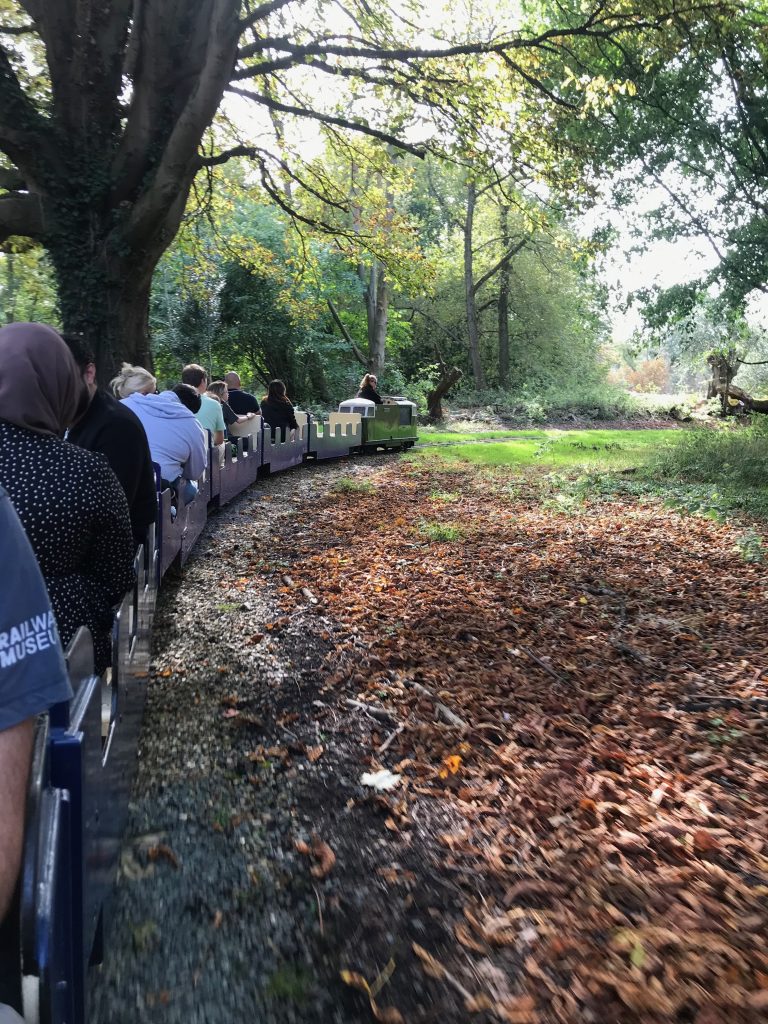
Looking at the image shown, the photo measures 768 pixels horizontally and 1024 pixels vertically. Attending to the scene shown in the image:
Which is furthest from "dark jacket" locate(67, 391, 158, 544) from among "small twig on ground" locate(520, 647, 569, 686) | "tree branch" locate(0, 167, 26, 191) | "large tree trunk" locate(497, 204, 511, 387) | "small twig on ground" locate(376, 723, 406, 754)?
"large tree trunk" locate(497, 204, 511, 387)

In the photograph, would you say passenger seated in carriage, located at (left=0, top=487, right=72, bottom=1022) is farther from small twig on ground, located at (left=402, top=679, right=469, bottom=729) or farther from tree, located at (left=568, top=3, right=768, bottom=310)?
tree, located at (left=568, top=3, right=768, bottom=310)

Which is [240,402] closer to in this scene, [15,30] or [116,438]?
[15,30]

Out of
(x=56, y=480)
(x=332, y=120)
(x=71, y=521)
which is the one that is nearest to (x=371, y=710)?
(x=71, y=521)

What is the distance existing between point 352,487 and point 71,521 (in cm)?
1024

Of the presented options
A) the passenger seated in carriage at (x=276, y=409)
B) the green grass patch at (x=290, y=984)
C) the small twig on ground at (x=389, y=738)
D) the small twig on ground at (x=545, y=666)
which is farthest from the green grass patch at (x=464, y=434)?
the green grass patch at (x=290, y=984)

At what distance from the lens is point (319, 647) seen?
5.08 meters

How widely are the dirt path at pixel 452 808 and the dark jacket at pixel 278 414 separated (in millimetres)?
8652

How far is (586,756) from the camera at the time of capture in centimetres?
347

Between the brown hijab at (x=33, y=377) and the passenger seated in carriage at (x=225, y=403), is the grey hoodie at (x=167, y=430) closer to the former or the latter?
the passenger seated in carriage at (x=225, y=403)

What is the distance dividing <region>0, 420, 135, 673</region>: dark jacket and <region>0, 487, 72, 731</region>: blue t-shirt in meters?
0.76

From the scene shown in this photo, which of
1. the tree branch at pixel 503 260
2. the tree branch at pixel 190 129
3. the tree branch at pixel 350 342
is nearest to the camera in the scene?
the tree branch at pixel 190 129

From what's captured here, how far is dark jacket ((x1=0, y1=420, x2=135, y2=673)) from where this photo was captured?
2.16 metres

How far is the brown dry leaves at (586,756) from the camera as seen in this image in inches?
85.1

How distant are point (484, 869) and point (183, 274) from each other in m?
19.5
